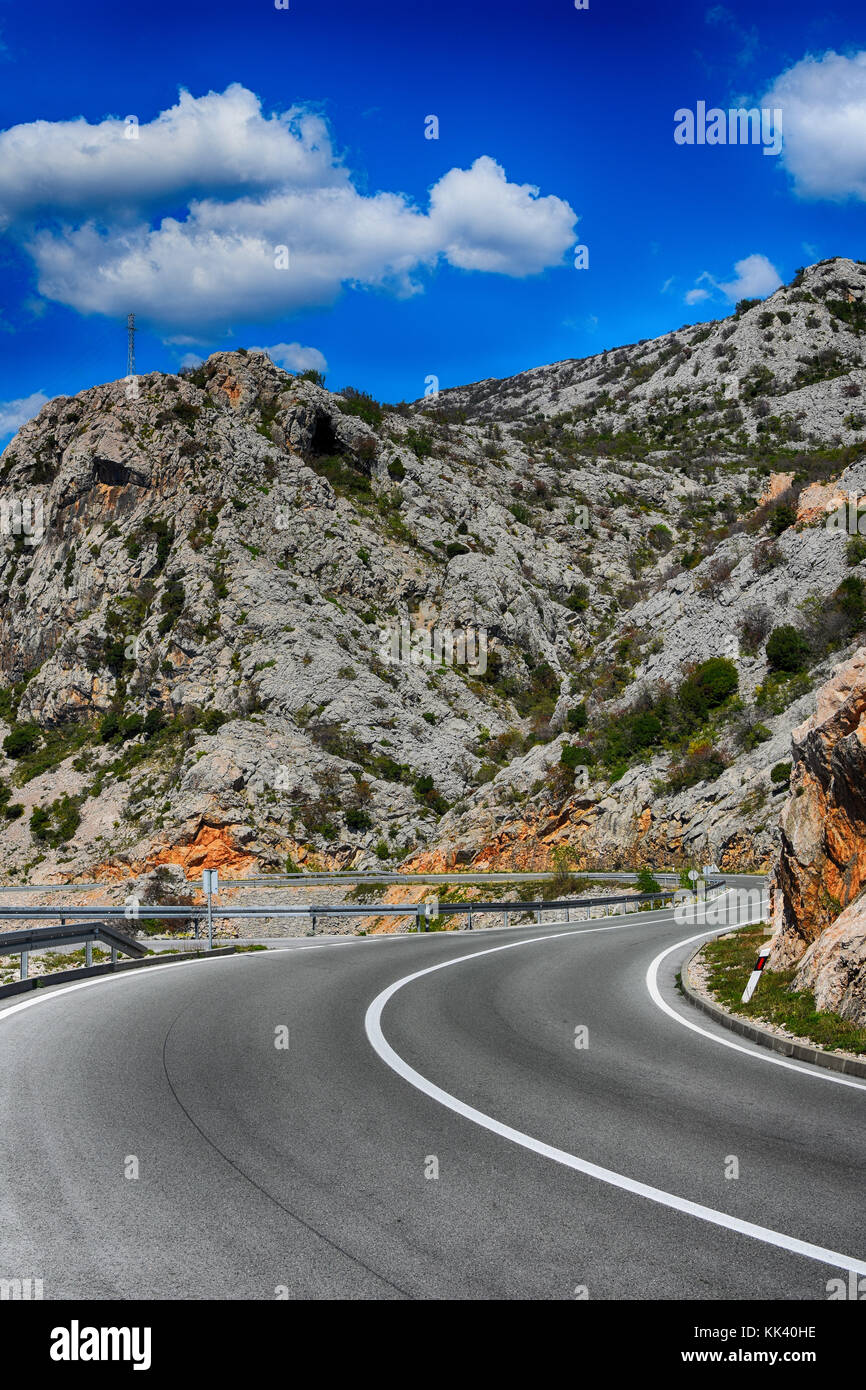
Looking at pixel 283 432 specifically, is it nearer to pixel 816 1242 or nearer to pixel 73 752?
pixel 73 752

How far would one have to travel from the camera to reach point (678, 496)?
276 feet

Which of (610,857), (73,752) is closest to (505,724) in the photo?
(610,857)

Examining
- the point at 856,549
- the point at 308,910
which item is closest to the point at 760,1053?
the point at 308,910

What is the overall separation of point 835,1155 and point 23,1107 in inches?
230

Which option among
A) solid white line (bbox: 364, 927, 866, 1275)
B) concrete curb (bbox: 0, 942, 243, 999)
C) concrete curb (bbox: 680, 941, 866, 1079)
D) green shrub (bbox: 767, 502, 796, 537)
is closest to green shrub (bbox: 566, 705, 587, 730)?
green shrub (bbox: 767, 502, 796, 537)

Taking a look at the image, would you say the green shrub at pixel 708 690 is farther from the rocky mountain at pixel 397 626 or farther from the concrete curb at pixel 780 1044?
the concrete curb at pixel 780 1044

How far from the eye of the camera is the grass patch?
9.25 meters

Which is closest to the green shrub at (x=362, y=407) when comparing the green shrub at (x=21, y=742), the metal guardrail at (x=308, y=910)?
the green shrub at (x=21, y=742)

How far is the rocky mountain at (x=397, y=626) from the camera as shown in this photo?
44.7 meters

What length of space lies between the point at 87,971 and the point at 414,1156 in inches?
411

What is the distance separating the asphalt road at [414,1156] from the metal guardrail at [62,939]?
60.5 inches

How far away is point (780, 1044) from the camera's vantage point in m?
9.55

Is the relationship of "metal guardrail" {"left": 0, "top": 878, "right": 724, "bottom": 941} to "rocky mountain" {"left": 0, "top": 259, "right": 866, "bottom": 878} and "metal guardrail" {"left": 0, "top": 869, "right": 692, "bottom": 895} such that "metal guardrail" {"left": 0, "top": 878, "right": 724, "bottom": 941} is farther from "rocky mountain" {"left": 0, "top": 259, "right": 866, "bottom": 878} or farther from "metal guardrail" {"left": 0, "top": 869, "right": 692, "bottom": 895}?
"rocky mountain" {"left": 0, "top": 259, "right": 866, "bottom": 878}

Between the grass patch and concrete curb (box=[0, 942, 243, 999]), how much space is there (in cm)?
947
